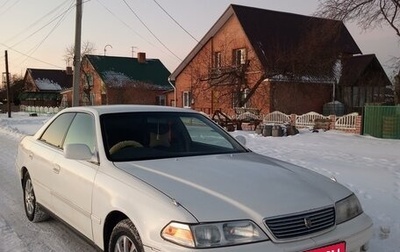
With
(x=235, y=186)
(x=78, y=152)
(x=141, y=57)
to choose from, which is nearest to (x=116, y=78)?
(x=141, y=57)

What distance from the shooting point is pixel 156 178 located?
3.33 metres

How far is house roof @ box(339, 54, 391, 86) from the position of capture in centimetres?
2819

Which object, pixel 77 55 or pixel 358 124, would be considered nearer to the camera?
pixel 77 55

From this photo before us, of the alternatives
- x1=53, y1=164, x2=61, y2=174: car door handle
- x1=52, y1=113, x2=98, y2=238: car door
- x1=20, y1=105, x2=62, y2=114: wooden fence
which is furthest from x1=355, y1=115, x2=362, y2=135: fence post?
x1=20, y1=105, x2=62, y2=114: wooden fence

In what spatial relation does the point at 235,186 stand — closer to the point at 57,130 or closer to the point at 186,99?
the point at 57,130

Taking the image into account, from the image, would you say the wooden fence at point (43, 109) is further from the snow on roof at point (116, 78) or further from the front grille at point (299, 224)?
the front grille at point (299, 224)

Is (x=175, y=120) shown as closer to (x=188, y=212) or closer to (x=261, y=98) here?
(x=188, y=212)

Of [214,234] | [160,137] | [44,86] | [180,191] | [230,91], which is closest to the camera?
[214,234]

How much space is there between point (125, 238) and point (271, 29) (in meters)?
27.2

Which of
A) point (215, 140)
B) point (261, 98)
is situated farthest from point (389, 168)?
point (261, 98)

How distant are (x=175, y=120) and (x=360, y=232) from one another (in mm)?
2225

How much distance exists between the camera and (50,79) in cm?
6550

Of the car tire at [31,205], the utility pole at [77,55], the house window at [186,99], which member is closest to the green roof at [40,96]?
the house window at [186,99]

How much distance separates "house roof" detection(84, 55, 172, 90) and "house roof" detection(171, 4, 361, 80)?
595 inches
